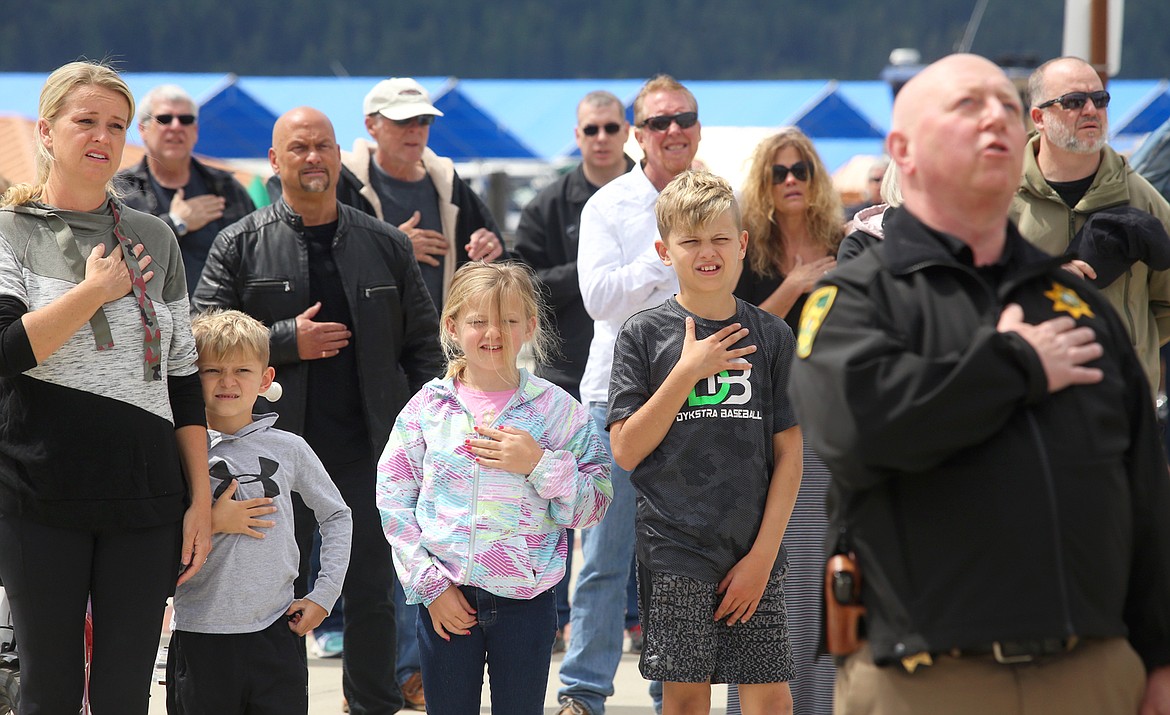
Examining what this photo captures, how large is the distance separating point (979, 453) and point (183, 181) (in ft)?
17.3

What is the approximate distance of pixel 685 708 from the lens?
3672 millimetres

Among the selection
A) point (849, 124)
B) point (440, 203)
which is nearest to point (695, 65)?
point (849, 124)

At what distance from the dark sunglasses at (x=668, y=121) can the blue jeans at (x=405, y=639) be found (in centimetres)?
195

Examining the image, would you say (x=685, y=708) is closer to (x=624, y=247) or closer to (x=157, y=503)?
(x=157, y=503)

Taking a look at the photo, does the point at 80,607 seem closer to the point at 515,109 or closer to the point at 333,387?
the point at 333,387

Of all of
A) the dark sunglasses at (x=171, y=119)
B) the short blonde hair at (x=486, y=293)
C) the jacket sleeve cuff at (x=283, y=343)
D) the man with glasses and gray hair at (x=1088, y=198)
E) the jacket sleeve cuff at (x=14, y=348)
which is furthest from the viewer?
the dark sunglasses at (x=171, y=119)

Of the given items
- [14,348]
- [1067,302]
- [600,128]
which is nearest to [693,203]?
[1067,302]

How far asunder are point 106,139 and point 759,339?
69.5 inches

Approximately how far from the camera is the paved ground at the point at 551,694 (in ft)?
16.4

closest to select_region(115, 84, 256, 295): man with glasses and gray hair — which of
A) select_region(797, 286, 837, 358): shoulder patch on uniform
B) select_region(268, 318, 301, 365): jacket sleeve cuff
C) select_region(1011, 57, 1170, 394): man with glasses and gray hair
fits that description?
select_region(268, 318, 301, 365): jacket sleeve cuff

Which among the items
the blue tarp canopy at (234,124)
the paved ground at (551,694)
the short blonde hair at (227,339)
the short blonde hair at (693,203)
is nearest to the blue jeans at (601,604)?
the paved ground at (551,694)

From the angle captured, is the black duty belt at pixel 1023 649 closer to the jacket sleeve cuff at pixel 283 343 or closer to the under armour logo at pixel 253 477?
the under armour logo at pixel 253 477

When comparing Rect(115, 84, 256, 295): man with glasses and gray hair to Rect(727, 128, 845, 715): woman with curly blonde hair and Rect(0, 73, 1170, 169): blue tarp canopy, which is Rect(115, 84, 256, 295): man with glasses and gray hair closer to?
Rect(727, 128, 845, 715): woman with curly blonde hair

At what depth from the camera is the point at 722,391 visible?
3646 millimetres
